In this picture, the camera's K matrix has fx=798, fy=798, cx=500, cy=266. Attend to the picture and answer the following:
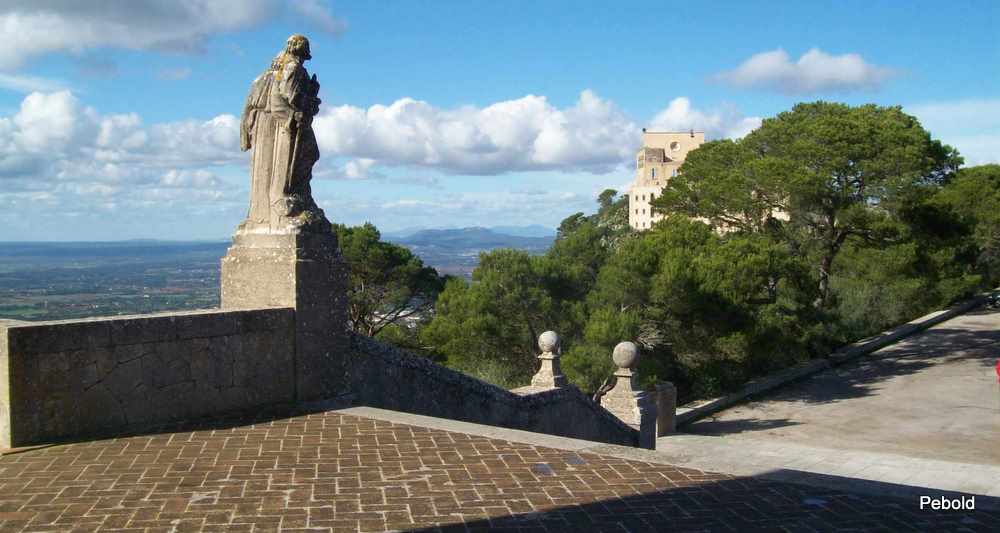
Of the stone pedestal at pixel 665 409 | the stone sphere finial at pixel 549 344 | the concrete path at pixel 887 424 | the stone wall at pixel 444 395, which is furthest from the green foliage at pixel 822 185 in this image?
the stone wall at pixel 444 395

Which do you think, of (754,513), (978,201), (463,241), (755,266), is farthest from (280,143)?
(463,241)

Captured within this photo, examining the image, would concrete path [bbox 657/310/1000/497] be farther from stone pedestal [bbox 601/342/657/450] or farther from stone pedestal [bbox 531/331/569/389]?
stone pedestal [bbox 531/331/569/389]

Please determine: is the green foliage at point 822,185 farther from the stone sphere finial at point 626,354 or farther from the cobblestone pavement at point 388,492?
the cobblestone pavement at point 388,492

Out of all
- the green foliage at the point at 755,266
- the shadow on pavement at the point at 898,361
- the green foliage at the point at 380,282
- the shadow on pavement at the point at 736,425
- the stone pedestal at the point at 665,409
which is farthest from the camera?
the green foliage at the point at 380,282

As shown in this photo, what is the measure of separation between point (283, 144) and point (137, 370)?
2157 millimetres

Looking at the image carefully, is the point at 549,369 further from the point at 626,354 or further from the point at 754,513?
the point at 754,513

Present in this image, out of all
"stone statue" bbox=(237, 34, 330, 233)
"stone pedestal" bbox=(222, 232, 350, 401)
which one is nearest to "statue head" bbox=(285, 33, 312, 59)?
"stone statue" bbox=(237, 34, 330, 233)

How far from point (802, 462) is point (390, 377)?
26.4ft

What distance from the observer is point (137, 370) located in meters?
5.71

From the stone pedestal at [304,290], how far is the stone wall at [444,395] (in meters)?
0.30

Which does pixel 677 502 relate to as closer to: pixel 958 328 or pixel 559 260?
pixel 559 260

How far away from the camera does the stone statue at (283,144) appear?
6.62m

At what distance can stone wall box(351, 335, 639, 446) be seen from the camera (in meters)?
7.29

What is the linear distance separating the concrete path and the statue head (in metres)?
6.38
